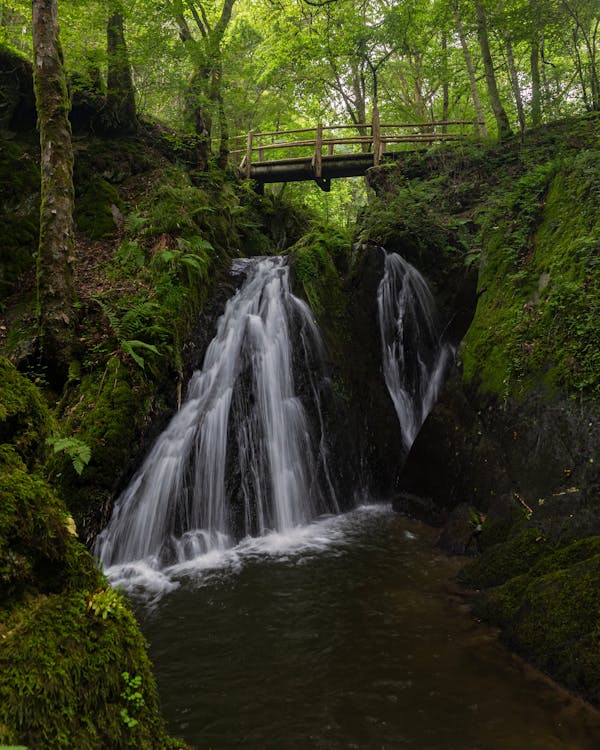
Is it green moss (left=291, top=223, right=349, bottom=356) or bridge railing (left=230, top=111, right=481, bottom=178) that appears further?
bridge railing (left=230, top=111, right=481, bottom=178)

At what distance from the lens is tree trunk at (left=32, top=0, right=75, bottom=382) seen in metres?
6.21

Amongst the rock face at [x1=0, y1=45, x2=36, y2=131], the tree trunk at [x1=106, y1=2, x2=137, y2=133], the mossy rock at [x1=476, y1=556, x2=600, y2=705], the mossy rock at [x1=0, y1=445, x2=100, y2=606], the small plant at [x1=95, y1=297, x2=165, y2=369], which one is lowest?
the mossy rock at [x1=476, y1=556, x2=600, y2=705]

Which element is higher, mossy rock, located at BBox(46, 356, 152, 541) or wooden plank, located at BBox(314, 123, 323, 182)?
wooden plank, located at BBox(314, 123, 323, 182)

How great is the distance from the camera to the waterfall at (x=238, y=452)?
6145 millimetres

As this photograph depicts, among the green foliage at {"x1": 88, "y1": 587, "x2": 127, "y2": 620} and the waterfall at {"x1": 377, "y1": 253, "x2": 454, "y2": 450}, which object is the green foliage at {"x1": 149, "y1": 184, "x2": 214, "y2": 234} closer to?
the waterfall at {"x1": 377, "y1": 253, "x2": 454, "y2": 450}

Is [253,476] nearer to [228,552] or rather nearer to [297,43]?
[228,552]

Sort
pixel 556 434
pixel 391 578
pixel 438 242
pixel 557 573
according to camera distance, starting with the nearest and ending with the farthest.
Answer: pixel 557 573
pixel 391 578
pixel 556 434
pixel 438 242

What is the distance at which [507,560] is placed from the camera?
4766 millimetres

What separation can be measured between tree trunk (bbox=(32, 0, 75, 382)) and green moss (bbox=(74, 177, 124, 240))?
261cm

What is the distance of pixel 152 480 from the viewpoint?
21.1 feet

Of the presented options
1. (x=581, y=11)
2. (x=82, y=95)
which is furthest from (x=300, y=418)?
(x=581, y=11)

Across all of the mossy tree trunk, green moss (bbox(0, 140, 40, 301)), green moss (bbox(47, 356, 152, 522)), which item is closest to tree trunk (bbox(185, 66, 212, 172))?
the mossy tree trunk

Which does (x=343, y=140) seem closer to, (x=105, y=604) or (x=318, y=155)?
(x=318, y=155)

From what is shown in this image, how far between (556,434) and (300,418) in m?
4.02
